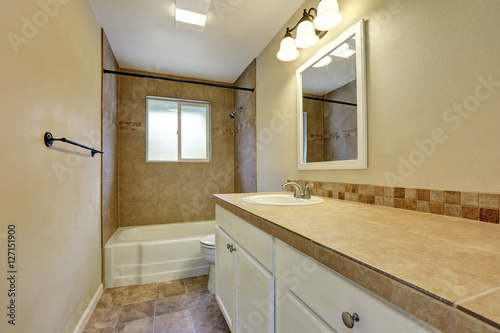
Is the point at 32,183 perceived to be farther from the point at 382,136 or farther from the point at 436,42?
the point at 436,42

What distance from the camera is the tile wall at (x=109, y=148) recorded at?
2.15m

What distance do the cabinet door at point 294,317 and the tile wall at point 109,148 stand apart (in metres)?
1.96

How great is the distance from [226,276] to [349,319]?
106cm

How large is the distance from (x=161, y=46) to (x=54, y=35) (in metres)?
1.29

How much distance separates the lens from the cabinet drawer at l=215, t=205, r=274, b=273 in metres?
0.86

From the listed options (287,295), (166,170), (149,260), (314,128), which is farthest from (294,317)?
(166,170)

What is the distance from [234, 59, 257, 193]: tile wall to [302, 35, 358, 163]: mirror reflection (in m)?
0.99

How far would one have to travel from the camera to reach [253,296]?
101cm

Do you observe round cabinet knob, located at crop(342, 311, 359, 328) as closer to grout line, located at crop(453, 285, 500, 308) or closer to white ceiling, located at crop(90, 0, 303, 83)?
grout line, located at crop(453, 285, 500, 308)

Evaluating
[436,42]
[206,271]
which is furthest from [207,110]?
[436,42]

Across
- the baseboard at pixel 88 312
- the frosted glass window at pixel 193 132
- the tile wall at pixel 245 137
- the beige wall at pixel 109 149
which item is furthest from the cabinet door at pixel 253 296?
the frosted glass window at pixel 193 132

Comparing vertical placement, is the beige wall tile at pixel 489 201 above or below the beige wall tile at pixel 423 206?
above

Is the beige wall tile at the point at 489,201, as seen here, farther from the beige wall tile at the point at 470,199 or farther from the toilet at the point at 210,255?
the toilet at the point at 210,255

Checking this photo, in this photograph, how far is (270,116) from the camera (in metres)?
2.24
